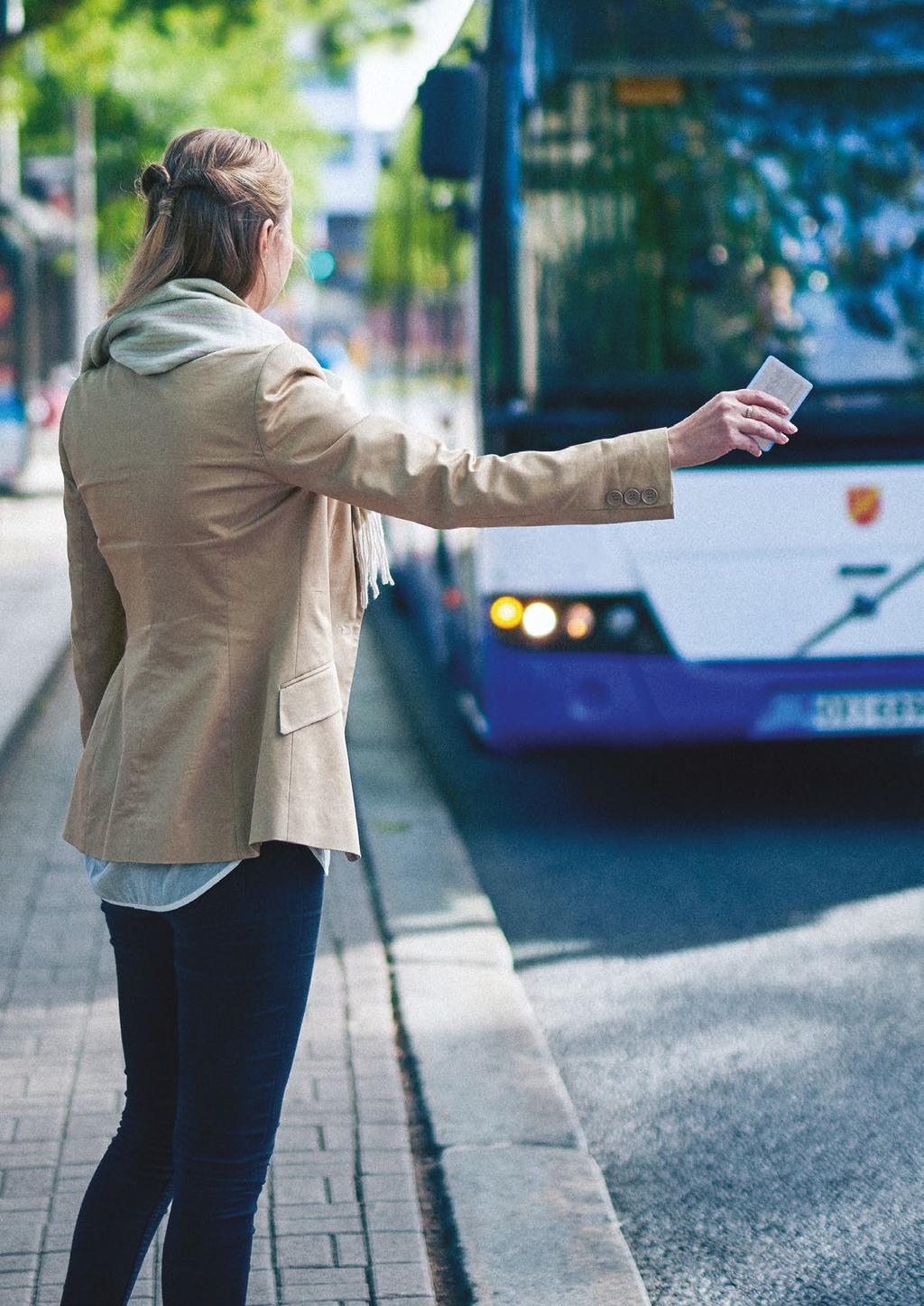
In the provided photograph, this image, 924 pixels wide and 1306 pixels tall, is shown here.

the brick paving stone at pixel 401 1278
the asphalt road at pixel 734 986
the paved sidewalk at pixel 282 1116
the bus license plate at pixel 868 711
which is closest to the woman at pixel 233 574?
the brick paving stone at pixel 401 1278

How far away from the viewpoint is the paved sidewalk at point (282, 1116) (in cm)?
319

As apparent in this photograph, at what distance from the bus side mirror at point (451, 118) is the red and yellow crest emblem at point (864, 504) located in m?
1.78

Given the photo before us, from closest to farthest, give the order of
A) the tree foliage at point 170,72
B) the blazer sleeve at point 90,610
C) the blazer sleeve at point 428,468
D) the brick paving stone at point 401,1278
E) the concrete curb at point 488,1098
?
the blazer sleeve at point 428,468 → the blazer sleeve at point 90,610 → the brick paving stone at point 401,1278 → the concrete curb at point 488,1098 → the tree foliage at point 170,72

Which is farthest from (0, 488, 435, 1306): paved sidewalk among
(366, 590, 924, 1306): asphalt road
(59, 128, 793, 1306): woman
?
(59, 128, 793, 1306): woman

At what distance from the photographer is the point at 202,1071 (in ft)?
7.61

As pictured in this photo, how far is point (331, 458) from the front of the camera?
2156 mm

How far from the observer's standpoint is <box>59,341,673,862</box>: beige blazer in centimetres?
218

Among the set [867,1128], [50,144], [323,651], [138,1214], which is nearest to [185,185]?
[323,651]

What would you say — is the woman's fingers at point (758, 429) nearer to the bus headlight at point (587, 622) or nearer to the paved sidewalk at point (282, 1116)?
the paved sidewalk at point (282, 1116)

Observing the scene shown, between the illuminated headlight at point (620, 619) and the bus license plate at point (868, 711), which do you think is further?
the bus license plate at point (868, 711)

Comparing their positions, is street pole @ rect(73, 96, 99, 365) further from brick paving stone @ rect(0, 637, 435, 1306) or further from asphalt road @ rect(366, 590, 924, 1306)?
brick paving stone @ rect(0, 637, 435, 1306)

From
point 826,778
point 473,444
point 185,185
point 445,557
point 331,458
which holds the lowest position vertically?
point 826,778

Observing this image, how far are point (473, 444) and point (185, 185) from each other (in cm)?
447

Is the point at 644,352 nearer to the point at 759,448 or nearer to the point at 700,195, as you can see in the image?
the point at 700,195
